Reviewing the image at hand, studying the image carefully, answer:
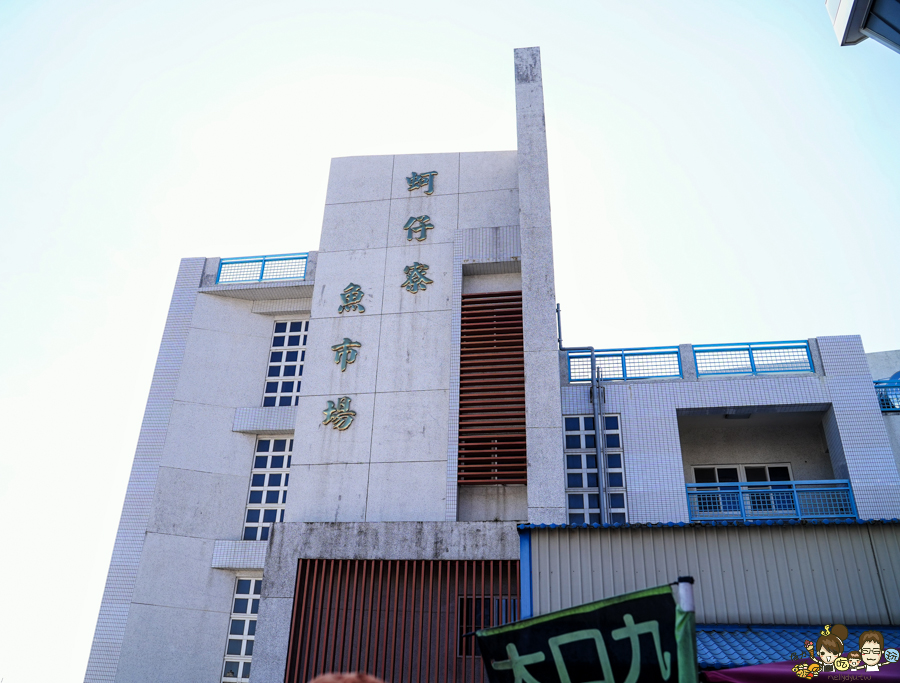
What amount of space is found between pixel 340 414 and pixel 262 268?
560 centimetres

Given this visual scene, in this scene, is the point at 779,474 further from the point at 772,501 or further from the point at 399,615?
the point at 399,615

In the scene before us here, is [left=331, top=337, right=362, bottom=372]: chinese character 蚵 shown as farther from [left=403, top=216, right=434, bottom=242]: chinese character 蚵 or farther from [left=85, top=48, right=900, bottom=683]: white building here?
[left=403, top=216, right=434, bottom=242]: chinese character 蚵

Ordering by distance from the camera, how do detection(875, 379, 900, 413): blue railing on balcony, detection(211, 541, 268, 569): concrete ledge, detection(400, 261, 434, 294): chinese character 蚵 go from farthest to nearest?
detection(400, 261, 434, 294): chinese character 蚵, detection(211, 541, 268, 569): concrete ledge, detection(875, 379, 900, 413): blue railing on balcony

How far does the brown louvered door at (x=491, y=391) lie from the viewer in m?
13.5

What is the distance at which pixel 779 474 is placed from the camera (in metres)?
14.8

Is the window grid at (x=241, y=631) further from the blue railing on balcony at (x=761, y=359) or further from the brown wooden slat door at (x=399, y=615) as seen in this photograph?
the blue railing on balcony at (x=761, y=359)

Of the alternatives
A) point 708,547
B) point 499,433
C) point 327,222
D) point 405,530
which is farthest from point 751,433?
point 327,222

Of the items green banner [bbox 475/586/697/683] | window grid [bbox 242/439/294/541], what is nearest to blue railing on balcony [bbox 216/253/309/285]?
window grid [bbox 242/439/294/541]

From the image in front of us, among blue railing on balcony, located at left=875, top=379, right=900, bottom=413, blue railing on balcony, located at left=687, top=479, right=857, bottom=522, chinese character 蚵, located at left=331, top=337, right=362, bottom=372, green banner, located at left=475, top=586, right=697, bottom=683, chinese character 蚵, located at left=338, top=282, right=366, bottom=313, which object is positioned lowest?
green banner, located at left=475, top=586, right=697, bottom=683

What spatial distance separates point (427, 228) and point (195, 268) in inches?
260

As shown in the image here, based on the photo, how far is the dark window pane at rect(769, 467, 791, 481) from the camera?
1464 cm

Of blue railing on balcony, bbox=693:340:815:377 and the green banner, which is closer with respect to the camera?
the green banner

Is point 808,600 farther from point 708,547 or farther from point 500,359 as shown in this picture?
point 500,359

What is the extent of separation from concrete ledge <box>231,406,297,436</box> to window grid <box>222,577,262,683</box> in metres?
3.35
